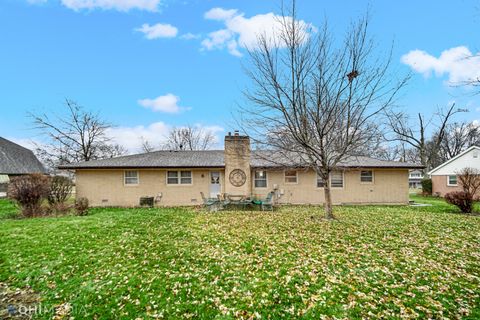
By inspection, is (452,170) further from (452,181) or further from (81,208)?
(81,208)

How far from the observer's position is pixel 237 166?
15414mm

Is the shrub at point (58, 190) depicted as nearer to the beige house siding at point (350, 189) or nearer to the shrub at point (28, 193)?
the shrub at point (28, 193)

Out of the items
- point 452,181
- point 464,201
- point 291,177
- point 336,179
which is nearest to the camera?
point 464,201

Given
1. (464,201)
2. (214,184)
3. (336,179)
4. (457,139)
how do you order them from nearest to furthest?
(464,201) < (214,184) < (336,179) < (457,139)

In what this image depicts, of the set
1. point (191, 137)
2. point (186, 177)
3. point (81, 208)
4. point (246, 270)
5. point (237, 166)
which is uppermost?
point (191, 137)

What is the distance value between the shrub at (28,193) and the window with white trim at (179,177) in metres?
6.38

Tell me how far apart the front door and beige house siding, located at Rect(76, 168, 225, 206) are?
0.26m

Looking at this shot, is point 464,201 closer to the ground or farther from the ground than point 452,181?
closer to the ground

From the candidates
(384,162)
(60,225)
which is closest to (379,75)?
(384,162)

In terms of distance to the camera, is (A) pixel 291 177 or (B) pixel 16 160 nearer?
(A) pixel 291 177

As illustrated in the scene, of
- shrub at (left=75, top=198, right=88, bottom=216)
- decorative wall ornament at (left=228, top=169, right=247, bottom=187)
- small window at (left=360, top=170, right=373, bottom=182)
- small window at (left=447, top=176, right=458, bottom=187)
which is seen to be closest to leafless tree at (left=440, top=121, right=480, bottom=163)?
small window at (left=447, top=176, right=458, bottom=187)

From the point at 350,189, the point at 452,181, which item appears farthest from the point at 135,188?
the point at 452,181

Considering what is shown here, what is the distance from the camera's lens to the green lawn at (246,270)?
3.63 m

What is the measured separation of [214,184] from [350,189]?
9067mm
